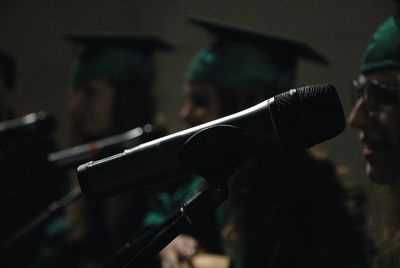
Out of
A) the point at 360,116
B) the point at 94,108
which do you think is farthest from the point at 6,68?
the point at 360,116

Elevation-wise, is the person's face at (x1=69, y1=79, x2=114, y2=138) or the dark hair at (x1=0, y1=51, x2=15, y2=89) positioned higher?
the dark hair at (x1=0, y1=51, x2=15, y2=89)

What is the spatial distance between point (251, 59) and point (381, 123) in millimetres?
746

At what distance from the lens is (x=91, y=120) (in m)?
2.89

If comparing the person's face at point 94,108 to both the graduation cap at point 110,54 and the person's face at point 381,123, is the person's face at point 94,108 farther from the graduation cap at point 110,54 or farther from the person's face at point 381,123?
the person's face at point 381,123

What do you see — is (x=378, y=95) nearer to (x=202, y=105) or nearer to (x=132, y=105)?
(x=202, y=105)

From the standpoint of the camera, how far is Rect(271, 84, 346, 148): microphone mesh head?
924 millimetres

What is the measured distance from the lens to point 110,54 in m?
2.89

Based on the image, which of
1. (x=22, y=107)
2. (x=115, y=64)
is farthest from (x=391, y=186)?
(x=22, y=107)

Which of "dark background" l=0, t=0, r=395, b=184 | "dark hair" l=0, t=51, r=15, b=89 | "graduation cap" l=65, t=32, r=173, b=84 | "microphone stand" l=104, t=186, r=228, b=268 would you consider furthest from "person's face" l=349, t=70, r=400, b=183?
"dark hair" l=0, t=51, r=15, b=89

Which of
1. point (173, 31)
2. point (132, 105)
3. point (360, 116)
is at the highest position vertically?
point (173, 31)

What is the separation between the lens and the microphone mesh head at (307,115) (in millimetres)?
924

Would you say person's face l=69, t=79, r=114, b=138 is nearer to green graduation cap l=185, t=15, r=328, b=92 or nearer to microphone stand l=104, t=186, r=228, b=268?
green graduation cap l=185, t=15, r=328, b=92

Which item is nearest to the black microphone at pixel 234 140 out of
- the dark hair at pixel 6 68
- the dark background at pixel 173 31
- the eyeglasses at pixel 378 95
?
the eyeglasses at pixel 378 95

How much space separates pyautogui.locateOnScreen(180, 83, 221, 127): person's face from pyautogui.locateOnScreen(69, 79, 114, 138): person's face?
0.78 meters
